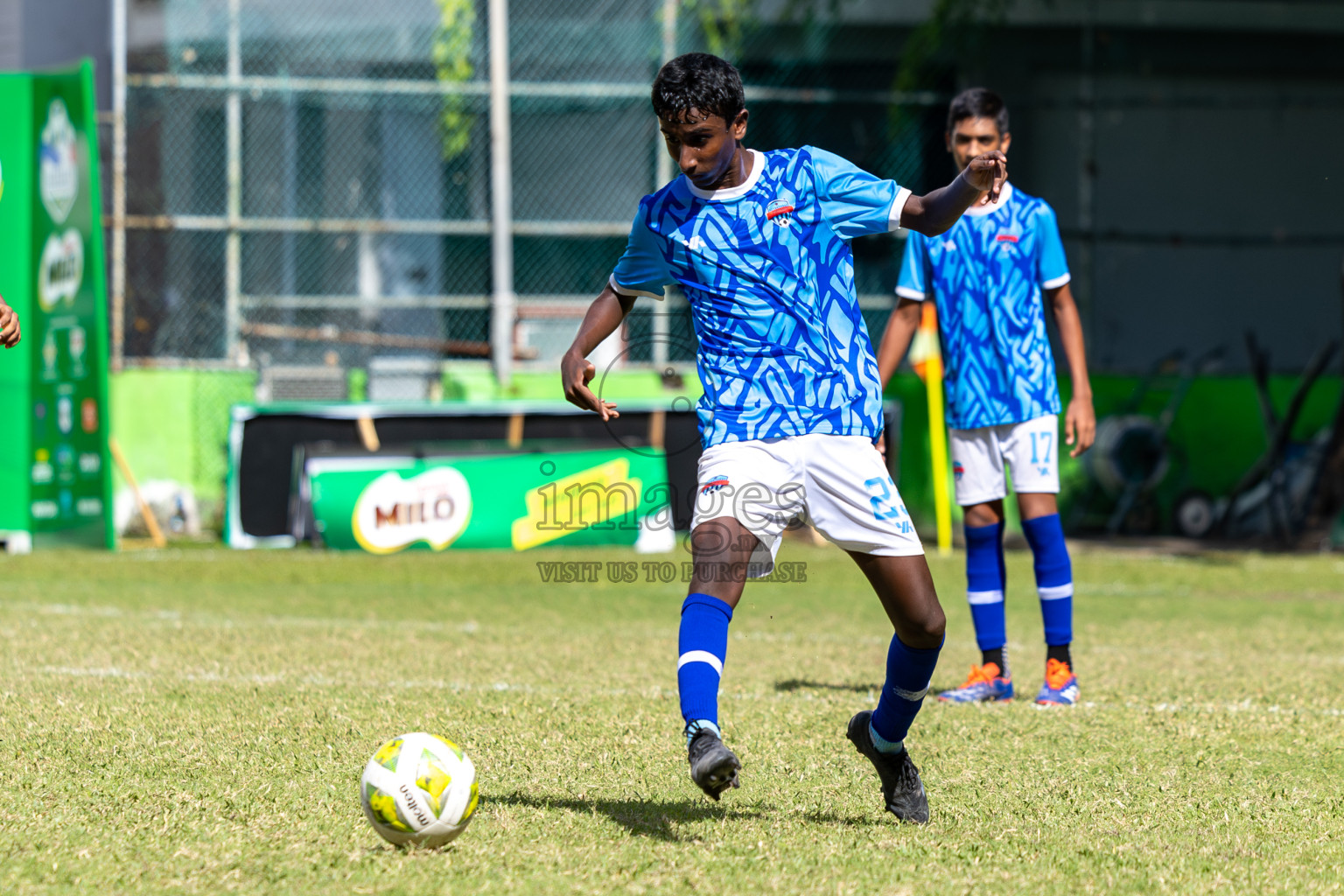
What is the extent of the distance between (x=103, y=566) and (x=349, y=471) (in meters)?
1.98

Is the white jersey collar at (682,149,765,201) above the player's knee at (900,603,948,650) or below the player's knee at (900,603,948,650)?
above

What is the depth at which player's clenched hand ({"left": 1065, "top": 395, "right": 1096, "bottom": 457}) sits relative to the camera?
18.7 feet

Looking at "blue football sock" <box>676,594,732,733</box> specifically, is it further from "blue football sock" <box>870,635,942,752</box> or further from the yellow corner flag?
the yellow corner flag

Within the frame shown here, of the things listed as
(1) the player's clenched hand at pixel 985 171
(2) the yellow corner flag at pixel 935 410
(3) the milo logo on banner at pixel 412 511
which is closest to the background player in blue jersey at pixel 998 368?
(1) the player's clenched hand at pixel 985 171

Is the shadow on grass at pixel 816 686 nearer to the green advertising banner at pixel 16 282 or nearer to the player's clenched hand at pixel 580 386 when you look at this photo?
the player's clenched hand at pixel 580 386

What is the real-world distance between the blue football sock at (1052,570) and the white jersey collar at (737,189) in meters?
2.54

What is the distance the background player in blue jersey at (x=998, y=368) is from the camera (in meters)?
5.68

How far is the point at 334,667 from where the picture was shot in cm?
614

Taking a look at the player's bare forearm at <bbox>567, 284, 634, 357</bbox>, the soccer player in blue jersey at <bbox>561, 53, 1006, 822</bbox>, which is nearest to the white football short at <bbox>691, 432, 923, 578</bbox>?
the soccer player in blue jersey at <bbox>561, 53, 1006, 822</bbox>

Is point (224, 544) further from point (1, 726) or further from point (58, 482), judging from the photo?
point (1, 726)

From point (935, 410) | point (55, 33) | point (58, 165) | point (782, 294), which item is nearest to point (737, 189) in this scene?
point (782, 294)

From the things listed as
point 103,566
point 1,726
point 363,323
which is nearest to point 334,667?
point 1,726

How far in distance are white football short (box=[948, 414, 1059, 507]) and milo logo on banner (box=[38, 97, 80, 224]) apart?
8.24 metres

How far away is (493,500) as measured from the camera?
40.1 feet
